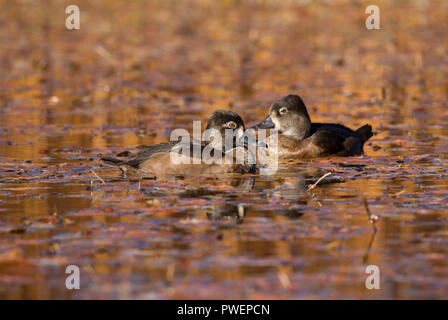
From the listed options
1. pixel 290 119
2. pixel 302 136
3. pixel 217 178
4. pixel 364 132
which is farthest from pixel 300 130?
pixel 217 178

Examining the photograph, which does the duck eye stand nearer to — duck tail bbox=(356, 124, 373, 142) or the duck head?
the duck head

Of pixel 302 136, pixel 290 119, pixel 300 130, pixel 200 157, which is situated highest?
pixel 290 119

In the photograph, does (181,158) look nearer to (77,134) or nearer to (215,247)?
(215,247)

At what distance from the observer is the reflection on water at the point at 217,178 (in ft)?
23.5

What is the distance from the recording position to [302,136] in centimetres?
1368

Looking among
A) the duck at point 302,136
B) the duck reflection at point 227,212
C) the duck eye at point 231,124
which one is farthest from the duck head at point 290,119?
the duck reflection at point 227,212

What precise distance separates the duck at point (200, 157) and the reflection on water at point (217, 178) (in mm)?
270

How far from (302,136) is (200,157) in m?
2.87

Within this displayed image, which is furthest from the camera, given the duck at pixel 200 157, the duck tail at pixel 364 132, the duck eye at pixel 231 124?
the duck tail at pixel 364 132

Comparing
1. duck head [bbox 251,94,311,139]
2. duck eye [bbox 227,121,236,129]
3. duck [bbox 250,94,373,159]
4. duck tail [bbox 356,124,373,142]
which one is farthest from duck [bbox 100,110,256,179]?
duck tail [bbox 356,124,373,142]

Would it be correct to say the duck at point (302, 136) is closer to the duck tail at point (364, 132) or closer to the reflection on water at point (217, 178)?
the duck tail at point (364, 132)

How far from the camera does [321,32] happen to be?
3027 cm

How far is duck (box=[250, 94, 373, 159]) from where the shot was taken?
13.4 m

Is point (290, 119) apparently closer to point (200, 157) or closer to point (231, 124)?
point (231, 124)
